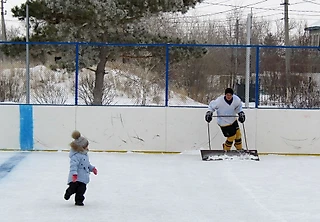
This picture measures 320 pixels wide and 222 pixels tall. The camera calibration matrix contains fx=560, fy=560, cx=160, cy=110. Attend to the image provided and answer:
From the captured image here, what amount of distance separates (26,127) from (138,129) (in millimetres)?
2276

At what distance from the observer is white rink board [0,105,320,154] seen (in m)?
11.4

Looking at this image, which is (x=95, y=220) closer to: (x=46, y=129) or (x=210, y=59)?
(x=46, y=129)

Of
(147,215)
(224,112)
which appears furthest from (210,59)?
(147,215)

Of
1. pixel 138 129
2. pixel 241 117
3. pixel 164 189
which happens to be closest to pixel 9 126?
pixel 138 129

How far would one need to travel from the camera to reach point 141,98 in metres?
16.9

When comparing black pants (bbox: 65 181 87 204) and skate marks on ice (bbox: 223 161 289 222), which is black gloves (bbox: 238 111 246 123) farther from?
black pants (bbox: 65 181 87 204)

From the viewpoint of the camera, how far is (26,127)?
448 inches

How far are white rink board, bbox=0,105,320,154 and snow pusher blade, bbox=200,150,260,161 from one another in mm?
741

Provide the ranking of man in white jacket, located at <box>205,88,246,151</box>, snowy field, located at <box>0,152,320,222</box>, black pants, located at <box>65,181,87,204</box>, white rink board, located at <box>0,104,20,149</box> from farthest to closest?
white rink board, located at <box>0,104,20,149</box>, man in white jacket, located at <box>205,88,246,151</box>, black pants, located at <box>65,181,87,204</box>, snowy field, located at <box>0,152,320,222</box>

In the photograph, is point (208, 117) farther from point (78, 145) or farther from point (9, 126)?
point (78, 145)

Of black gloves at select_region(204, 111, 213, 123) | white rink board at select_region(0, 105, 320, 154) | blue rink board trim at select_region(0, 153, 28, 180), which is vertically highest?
black gloves at select_region(204, 111, 213, 123)

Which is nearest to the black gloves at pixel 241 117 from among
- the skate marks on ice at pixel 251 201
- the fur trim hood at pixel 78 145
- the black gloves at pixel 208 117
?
the black gloves at pixel 208 117

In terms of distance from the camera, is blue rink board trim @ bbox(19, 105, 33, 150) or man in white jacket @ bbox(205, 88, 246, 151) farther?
blue rink board trim @ bbox(19, 105, 33, 150)

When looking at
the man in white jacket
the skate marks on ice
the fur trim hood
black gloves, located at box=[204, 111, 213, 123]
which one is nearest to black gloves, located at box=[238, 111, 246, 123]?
the man in white jacket
